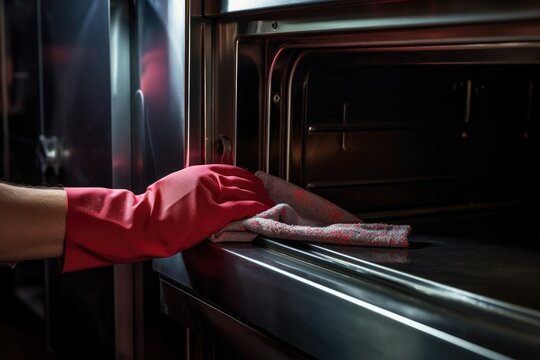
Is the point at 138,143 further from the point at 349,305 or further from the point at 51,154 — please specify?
the point at 349,305

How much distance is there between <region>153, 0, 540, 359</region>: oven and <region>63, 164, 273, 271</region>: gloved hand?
0.21ft

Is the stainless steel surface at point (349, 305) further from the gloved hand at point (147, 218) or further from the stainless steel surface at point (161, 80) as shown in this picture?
the stainless steel surface at point (161, 80)

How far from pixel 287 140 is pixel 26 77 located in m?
2.12

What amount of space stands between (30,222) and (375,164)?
0.77 m

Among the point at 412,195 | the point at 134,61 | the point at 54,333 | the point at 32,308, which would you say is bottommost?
the point at 32,308

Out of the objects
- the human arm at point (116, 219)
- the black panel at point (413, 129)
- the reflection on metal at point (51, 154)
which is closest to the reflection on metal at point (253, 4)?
the black panel at point (413, 129)

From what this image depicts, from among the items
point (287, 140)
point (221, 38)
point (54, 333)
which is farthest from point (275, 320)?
point (54, 333)

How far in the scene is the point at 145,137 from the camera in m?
1.56

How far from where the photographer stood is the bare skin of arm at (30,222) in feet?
3.66

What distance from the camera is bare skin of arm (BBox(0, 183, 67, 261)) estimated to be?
3.66 ft

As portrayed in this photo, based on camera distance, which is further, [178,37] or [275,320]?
[178,37]

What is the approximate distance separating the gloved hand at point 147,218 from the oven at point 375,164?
6 centimetres

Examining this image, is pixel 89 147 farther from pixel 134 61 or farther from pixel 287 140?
pixel 287 140

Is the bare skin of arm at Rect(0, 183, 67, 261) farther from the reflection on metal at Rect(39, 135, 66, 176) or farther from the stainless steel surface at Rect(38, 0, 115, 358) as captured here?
the reflection on metal at Rect(39, 135, 66, 176)
